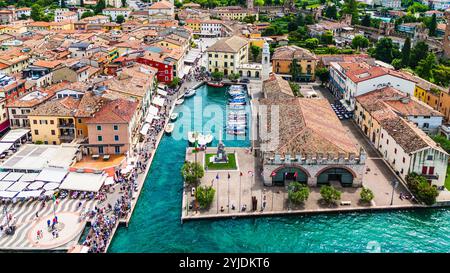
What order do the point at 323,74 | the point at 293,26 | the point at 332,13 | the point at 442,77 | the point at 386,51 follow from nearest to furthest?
1. the point at 442,77
2. the point at 323,74
3. the point at 386,51
4. the point at 293,26
5. the point at 332,13

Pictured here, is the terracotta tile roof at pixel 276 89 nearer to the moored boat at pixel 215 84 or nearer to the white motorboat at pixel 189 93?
the moored boat at pixel 215 84

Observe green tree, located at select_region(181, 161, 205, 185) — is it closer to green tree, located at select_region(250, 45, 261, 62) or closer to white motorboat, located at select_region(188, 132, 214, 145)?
white motorboat, located at select_region(188, 132, 214, 145)

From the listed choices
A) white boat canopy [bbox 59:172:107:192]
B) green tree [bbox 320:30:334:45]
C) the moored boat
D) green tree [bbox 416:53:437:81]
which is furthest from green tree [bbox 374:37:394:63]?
white boat canopy [bbox 59:172:107:192]

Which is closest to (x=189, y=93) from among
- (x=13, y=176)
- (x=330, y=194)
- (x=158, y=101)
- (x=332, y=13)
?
(x=158, y=101)

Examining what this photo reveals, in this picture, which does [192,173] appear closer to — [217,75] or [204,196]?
[204,196]

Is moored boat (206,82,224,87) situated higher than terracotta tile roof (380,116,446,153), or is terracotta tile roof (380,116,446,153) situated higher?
terracotta tile roof (380,116,446,153)

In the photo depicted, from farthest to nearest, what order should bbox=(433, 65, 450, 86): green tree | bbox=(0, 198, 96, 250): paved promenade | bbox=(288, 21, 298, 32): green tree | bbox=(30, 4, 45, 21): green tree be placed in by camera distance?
bbox=(30, 4, 45, 21): green tree
bbox=(288, 21, 298, 32): green tree
bbox=(433, 65, 450, 86): green tree
bbox=(0, 198, 96, 250): paved promenade

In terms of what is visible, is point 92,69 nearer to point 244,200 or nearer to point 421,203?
point 244,200
